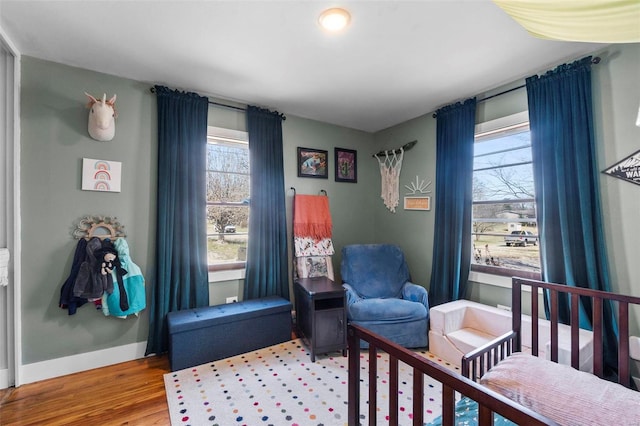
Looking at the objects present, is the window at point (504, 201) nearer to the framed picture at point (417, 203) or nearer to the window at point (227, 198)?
the framed picture at point (417, 203)

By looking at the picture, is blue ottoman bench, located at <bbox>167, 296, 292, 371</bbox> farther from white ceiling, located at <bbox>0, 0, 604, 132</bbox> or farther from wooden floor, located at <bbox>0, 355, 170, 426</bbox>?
white ceiling, located at <bbox>0, 0, 604, 132</bbox>

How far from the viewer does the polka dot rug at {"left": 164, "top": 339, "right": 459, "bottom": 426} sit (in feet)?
5.40

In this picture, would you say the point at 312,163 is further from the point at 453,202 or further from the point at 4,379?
the point at 4,379

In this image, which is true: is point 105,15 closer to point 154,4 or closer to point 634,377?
point 154,4

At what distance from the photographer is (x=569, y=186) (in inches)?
79.9

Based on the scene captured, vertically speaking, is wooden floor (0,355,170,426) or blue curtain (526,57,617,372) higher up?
blue curtain (526,57,617,372)

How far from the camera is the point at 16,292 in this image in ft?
6.44

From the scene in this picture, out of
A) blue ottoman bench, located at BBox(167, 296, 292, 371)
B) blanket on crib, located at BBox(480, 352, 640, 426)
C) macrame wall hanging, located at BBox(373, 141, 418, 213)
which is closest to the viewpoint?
blanket on crib, located at BBox(480, 352, 640, 426)

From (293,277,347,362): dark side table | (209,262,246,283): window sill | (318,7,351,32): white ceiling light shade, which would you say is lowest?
(293,277,347,362): dark side table

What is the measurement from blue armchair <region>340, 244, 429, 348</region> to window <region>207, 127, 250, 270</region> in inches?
48.4

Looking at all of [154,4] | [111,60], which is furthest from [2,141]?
[154,4]

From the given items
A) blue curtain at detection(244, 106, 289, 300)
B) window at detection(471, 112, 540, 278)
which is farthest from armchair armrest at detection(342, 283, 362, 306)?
window at detection(471, 112, 540, 278)

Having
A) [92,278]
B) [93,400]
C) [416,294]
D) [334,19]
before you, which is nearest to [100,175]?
[92,278]

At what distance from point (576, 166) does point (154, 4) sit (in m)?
3.11
